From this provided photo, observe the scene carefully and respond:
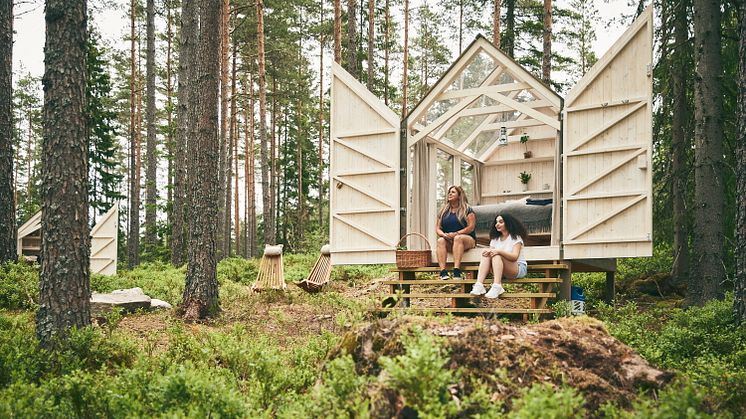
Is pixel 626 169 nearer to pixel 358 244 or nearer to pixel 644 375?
pixel 358 244

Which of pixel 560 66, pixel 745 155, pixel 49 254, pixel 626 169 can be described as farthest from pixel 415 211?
pixel 560 66

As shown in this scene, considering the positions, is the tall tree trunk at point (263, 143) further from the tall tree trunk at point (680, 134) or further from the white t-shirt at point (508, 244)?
the white t-shirt at point (508, 244)

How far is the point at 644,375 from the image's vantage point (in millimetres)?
A: 3699

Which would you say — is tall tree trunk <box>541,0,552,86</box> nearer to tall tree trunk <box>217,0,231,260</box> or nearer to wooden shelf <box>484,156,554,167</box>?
wooden shelf <box>484,156,554,167</box>

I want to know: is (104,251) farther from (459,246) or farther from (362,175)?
(459,246)

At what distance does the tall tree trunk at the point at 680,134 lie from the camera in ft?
31.2

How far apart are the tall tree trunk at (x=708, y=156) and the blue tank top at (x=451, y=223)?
287cm

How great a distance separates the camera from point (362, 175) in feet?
29.9

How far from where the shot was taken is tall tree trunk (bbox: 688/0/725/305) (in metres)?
7.64

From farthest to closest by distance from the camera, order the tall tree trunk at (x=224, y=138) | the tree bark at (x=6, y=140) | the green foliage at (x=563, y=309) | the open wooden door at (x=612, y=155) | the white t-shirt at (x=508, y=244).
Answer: the tall tree trunk at (x=224, y=138)
the tree bark at (x=6, y=140)
the open wooden door at (x=612, y=155)
the white t-shirt at (x=508, y=244)
the green foliage at (x=563, y=309)

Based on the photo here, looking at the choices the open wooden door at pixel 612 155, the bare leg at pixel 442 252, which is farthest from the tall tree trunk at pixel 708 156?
the bare leg at pixel 442 252

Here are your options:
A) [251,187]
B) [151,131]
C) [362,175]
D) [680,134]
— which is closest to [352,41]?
[362,175]

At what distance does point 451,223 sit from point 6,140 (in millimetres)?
7378

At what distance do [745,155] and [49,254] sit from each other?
20.6 ft
